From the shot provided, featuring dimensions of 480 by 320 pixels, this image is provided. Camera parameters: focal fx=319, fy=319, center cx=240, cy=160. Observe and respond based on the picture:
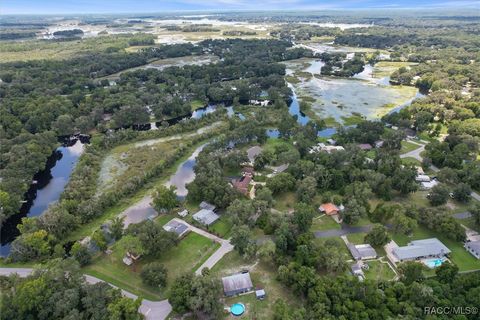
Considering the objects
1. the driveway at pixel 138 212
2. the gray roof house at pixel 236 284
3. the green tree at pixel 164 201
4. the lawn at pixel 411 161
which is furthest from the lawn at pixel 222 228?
the lawn at pixel 411 161

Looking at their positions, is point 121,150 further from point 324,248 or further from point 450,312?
point 450,312

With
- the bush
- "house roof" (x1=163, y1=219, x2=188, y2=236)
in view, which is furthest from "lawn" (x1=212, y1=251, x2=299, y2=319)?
"house roof" (x1=163, y1=219, x2=188, y2=236)

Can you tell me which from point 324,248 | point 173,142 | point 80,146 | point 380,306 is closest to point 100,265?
point 324,248

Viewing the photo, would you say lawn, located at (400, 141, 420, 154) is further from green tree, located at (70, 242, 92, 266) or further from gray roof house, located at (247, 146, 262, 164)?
green tree, located at (70, 242, 92, 266)

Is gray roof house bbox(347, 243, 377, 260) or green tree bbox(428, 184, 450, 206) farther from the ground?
green tree bbox(428, 184, 450, 206)

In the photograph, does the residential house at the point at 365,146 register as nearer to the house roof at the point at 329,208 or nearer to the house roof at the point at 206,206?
the house roof at the point at 329,208

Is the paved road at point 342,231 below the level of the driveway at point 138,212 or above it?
below
